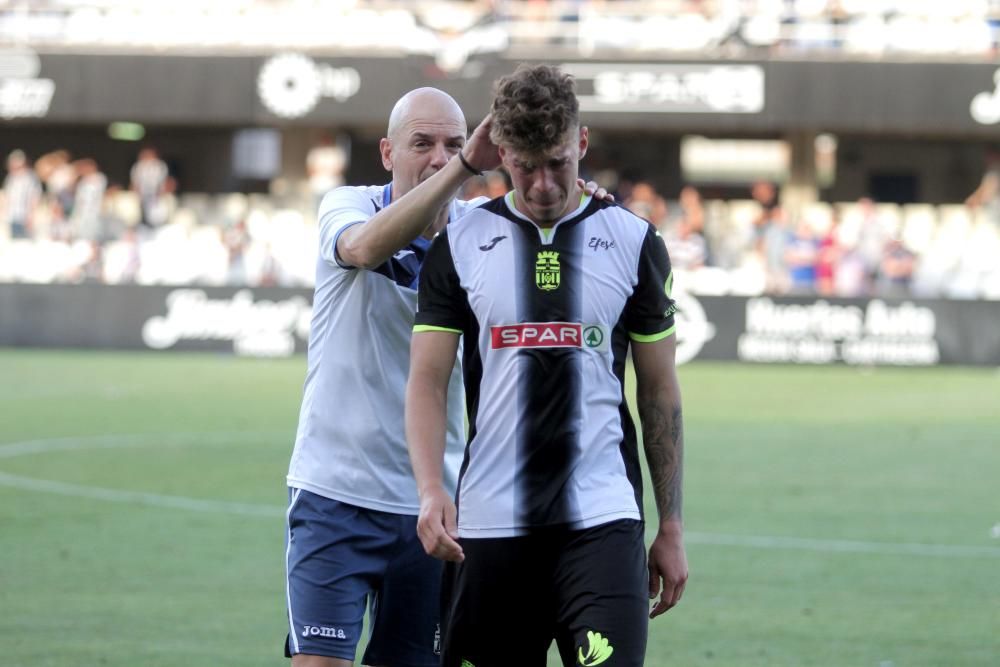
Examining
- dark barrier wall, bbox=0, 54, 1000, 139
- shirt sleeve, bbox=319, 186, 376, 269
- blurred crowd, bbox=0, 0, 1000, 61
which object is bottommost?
shirt sleeve, bbox=319, 186, 376, 269

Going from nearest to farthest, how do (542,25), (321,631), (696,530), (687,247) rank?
(321,631), (696,530), (687,247), (542,25)

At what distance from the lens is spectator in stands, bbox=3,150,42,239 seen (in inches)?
1086

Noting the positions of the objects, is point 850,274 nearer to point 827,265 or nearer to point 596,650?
point 827,265

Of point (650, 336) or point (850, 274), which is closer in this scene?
point (650, 336)

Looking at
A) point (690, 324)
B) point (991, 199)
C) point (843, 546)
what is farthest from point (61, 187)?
point (843, 546)

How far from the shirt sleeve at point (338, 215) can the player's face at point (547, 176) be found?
2.44 ft

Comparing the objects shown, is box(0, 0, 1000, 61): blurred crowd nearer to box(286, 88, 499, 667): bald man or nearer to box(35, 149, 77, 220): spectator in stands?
box(35, 149, 77, 220): spectator in stands

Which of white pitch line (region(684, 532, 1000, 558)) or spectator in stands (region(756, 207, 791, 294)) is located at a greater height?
spectator in stands (region(756, 207, 791, 294))

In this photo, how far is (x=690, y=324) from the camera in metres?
24.8

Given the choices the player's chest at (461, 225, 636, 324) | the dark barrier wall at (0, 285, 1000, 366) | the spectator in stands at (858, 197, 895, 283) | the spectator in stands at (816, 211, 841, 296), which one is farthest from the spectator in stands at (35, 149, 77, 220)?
the player's chest at (461, 225, 636, 324)

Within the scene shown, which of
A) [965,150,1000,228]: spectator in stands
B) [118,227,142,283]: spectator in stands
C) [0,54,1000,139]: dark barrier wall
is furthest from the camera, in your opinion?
[0,54,1000,139]: dark barrier wall

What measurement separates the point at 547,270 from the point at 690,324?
20742 mm

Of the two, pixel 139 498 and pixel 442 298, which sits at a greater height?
pixel 442 298

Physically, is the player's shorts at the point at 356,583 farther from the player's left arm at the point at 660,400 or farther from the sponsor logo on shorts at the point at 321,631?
the player's left arm at the point at 660,400
